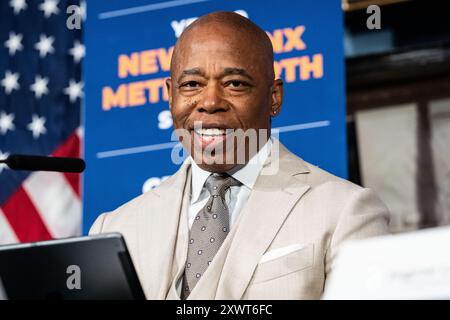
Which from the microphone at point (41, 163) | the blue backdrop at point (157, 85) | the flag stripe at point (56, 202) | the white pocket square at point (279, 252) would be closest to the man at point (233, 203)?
the white pocket square at point (279, 252)

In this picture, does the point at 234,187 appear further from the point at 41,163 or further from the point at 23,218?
the point at 23,218

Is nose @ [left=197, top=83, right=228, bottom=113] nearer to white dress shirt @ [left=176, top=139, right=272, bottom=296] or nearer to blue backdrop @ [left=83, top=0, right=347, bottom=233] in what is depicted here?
white dress shirt @ [left=176, top=139, right=272, bottom=296]

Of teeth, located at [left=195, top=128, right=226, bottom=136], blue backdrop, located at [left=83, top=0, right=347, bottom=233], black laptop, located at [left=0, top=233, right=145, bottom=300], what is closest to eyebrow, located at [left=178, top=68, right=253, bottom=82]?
teeth, located at [left=195, top=128, right=226, bottom=136]

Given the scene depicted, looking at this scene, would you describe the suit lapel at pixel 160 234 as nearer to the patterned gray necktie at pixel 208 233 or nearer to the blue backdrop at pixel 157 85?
the patterned gray necktie at pixel 208 233

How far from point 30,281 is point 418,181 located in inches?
101

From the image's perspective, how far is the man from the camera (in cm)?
199

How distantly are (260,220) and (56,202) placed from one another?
5.48ft

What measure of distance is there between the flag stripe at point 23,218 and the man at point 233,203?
1232 millimetres

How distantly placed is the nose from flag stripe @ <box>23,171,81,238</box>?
1456 millimetres

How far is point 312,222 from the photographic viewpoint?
207 cm

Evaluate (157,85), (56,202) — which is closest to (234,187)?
(157,85)
